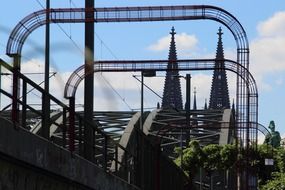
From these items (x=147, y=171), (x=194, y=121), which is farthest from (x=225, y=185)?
(x=147, y=171)

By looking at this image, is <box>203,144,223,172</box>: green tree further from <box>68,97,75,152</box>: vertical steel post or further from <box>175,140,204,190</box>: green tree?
<box>68,97,75,152</box>: vertical steel post

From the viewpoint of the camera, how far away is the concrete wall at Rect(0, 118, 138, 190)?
1021 centimetres

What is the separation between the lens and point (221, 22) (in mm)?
36000

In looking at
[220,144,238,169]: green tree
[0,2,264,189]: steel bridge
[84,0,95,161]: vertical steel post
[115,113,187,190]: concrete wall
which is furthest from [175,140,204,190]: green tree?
[84,0,95,161]: vertical steel post

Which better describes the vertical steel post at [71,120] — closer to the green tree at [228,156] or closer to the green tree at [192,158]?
the green tree at [192,158]

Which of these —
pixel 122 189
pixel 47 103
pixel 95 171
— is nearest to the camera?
pixel 47 103

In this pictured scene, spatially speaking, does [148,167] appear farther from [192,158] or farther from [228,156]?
[228,156]

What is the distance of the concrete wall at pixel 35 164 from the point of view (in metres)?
10.2

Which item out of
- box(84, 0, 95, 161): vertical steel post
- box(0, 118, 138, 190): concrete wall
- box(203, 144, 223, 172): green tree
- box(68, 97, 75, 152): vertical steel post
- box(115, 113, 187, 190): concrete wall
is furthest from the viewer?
box(203, 144, 223, 172): green tree

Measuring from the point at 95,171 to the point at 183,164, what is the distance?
187 ft

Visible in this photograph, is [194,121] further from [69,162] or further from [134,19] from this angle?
[69,162]

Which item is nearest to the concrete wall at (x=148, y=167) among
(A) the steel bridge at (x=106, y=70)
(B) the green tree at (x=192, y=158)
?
(A) the steel bridge at (x=106, y=70)

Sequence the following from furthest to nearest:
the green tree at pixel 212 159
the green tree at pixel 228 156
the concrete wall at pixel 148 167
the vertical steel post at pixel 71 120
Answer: the green tree at pixel 212 159 < the green tree at pixel 228 156 < the concrete wall at pixel 148 167 < the vertical steel post at pixel 71 120

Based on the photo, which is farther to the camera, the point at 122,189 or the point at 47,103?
the point at 122,189
